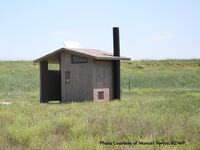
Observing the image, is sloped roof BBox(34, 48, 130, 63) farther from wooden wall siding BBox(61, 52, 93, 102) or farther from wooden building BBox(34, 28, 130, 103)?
wooden wall siding BBox(61, 52, 93, 102)

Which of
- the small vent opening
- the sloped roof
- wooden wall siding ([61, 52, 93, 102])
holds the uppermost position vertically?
the sloped roof

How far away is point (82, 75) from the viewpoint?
2533cm

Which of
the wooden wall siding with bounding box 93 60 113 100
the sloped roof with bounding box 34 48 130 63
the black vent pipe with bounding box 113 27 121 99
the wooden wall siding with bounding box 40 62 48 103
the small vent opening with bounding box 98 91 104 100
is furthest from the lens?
the wooden wall siding with bounding box 40 62 48 103

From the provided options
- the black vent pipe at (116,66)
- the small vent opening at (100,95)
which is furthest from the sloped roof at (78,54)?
the small vent opening at (100,95)

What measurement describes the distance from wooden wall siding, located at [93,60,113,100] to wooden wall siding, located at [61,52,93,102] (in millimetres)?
368

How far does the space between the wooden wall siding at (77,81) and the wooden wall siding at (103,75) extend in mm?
368

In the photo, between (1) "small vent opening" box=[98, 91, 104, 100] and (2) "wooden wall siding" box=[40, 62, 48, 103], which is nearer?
(1) "small vent opening" box=[98, 91, 104, 100]

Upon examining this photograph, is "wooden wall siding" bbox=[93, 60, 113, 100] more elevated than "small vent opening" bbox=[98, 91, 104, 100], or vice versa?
"wooden wall siding" bbox=[93, 60, 113, 100]

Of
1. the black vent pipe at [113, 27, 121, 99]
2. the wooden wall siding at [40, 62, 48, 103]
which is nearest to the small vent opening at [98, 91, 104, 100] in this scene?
the black vent pipe at [113, 27, 121, 99]

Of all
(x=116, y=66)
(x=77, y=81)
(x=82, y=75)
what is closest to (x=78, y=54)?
(x=82, y=75)

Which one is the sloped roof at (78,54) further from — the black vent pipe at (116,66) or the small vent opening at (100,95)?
the small vent opening at (100,95)

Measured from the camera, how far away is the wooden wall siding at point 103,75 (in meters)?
25.2

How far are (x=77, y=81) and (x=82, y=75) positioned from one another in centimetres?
57

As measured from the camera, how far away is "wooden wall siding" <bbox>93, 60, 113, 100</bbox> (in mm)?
25234
